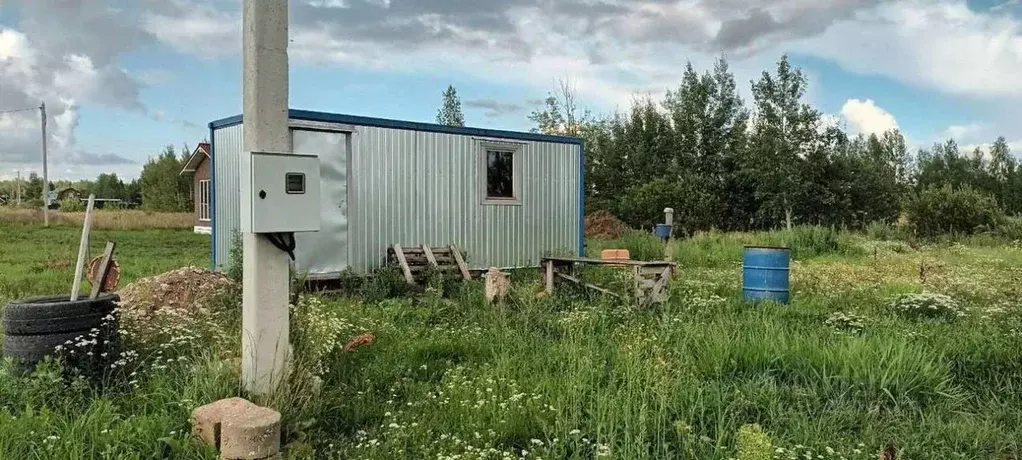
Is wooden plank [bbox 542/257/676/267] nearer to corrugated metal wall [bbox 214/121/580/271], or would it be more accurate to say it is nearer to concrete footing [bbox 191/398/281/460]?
corrugated metal wall [bbox 214/121/580/271]

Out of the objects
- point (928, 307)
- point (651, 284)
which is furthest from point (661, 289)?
point (928, 307)

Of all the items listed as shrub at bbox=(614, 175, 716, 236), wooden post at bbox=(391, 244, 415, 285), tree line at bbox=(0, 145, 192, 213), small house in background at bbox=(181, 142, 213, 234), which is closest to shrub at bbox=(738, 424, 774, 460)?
wooden post at bbox=(391, 244, 415, 285)

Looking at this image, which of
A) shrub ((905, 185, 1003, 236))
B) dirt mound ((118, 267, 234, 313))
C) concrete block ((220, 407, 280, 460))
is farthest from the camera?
shrub ((905, 185, 1003, 236))

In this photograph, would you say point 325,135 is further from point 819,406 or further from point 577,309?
point 819,406

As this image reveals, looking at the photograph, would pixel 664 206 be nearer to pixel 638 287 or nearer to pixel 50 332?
pixel 638 287

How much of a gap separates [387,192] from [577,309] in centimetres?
426

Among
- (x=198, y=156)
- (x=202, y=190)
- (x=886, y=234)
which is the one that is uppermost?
(x=198, y=156)

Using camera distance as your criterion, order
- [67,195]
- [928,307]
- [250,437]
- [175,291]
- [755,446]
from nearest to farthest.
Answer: [755,446] → [250,437] → [175,291] → [928,307] → [67,195]

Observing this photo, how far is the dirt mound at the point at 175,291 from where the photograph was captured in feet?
20.9

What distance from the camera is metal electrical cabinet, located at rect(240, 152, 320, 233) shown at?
4.02 meters

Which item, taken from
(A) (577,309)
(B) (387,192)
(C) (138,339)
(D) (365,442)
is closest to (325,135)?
(B) (387,192)

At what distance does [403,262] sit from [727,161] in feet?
72.0

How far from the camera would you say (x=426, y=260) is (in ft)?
34.8

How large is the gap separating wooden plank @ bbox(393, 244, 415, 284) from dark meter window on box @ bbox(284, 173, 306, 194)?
5713 millimetres
